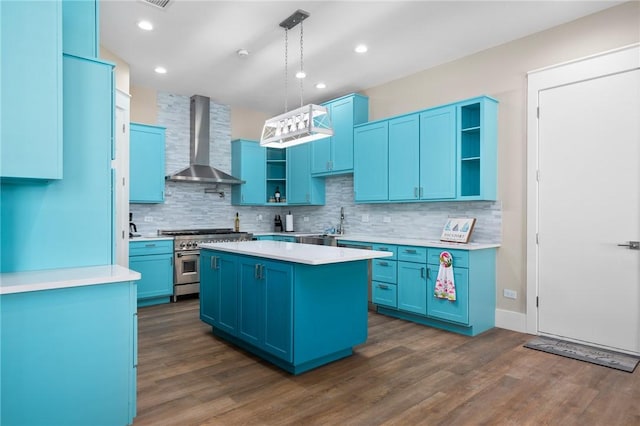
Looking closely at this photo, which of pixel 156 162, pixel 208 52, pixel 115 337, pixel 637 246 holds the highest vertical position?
pixel 208 52

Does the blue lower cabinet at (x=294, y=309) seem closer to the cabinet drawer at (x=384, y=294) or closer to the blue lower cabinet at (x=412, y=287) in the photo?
the blue lower cabinet at (x=412, y=287)

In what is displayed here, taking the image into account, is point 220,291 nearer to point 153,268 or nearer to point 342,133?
point 153,268

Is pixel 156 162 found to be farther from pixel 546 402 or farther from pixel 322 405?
pixel 546 402

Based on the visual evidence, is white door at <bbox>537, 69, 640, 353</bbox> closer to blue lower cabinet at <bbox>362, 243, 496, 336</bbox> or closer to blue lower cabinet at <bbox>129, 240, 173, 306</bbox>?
blue lower cabinet at <bbox>362, 243, 496, 336</bbox>

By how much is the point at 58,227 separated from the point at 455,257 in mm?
3416

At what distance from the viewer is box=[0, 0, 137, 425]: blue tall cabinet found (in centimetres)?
190

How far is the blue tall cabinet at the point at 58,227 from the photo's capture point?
190cm

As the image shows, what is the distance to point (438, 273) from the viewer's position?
13.5 ft

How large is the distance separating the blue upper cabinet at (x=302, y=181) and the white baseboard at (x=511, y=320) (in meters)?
3.26

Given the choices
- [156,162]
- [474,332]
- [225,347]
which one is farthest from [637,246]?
[156,162]

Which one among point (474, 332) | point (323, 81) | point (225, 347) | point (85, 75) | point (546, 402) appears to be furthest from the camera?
point (323, 81)

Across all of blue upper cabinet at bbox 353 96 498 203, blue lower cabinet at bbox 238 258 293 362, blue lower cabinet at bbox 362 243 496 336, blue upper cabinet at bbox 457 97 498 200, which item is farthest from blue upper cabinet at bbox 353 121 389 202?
blue lower cabinet at bbox 238 258 293 362

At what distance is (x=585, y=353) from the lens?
3383 millimetres

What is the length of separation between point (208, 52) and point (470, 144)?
3205 millimetres
